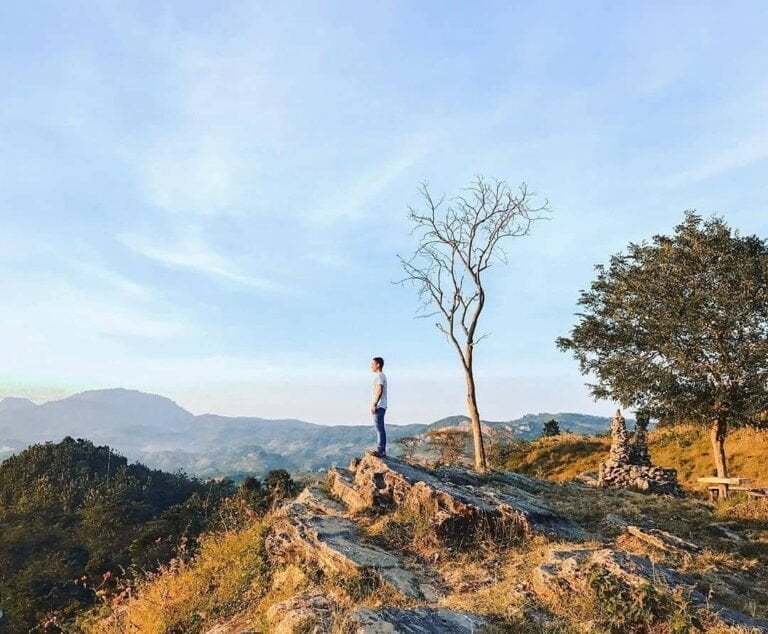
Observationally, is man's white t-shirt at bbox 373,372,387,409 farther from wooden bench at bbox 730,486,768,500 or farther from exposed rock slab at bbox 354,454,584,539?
wooden bench at bbox 730,486,768,500

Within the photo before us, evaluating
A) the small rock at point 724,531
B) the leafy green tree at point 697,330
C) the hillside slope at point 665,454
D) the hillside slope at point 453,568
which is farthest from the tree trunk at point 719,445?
the small rock at point 724,531

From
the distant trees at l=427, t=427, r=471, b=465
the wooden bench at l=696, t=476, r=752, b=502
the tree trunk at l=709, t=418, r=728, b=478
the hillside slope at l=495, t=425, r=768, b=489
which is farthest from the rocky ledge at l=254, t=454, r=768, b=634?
the hillside slope at l=495, t=425, r=768, b=489

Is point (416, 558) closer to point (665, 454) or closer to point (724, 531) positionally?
point (724, 531)

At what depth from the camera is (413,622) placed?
837 cm

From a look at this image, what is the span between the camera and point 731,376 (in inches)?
1041

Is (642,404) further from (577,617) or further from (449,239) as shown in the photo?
(577,617)

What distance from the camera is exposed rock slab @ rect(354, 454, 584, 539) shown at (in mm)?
12727

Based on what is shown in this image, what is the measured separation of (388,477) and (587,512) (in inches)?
224

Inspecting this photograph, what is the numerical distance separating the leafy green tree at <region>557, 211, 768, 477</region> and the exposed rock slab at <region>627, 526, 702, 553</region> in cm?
1655

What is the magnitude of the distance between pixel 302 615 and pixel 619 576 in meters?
5.18

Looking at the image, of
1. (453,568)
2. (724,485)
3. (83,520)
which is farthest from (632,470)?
Answer: (83,520)

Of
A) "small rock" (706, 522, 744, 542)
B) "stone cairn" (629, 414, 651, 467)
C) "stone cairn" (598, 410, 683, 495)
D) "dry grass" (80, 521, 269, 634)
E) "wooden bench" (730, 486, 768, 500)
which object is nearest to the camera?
"dry grass" (80, 521, 269, 634)

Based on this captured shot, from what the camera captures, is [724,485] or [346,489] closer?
[346,489]

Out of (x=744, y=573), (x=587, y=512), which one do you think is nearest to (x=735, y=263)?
(x=587, y=512)
